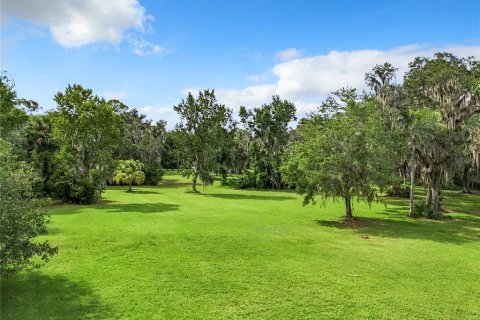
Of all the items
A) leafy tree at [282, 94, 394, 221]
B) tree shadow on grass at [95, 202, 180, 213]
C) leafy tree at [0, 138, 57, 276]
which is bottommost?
tree shadow on grass at [95, 202, 180, 213]

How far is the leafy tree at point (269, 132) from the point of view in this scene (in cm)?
4588

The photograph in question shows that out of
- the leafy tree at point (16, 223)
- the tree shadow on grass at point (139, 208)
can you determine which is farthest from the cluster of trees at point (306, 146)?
the tree shadow on grass at point (139, 208)

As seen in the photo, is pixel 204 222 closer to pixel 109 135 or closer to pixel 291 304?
pixel 291 304

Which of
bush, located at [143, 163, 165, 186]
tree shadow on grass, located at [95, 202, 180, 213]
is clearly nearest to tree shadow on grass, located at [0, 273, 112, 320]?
tree shadow on grass, located at [95, 202, 180, 213]

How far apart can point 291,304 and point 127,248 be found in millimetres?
6518

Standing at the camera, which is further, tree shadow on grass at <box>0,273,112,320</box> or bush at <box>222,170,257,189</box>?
bush at <box>222,170,257,189</box>

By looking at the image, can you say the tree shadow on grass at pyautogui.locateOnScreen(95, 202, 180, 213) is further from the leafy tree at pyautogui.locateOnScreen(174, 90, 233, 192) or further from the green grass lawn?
the leafy tree at pyautogui.locateOnScreen(174, 90, 233, 192)

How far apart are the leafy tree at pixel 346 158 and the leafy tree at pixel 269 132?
1003 inches

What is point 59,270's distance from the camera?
10773mm

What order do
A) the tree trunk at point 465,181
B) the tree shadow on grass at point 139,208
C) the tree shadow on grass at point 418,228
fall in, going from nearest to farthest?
the tree shadow on grass at point 418,228 < the tree shadow on grass at point 139,208 < the tree trunk at point 465,181

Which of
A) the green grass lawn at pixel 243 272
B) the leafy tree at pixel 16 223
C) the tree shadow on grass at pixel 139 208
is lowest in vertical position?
the green grass lawn at pixel 243 272

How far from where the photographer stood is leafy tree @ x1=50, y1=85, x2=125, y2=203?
24766mm

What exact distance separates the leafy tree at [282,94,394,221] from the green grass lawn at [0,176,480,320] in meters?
2.02

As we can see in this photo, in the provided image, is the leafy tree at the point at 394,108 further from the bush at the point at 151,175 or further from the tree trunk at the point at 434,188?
the bush at the point at 151,175
